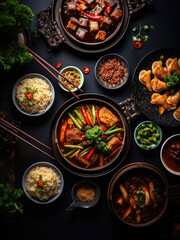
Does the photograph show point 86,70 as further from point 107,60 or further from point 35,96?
point 35,96

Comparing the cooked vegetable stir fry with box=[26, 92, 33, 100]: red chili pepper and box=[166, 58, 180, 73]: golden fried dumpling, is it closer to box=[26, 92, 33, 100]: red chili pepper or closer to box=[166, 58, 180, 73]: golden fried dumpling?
box=[26, 92, 33, 100]: red chili pepper

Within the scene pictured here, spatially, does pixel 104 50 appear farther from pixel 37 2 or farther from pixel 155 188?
pixel 155 188

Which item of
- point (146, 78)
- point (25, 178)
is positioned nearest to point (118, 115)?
point (146, 78)

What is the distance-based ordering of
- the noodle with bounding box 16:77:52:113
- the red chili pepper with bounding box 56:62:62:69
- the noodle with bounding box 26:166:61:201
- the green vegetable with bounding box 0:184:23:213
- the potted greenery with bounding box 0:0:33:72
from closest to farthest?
the potted greenery with bounding box 0:0:33:72 → the green vegetable with bounding box 0:184:23:213 → the noodle with bounding box 26:166:61:201 → the noodle with bounding box 16:77:52:113 → the red chili pepper with bounding box 56:62:62:69

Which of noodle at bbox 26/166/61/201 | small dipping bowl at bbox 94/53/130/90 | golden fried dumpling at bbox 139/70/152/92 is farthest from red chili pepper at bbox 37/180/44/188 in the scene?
golden fried dumpling at bbox 139/70/152/92

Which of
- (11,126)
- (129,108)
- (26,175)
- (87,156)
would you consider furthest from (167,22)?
(26,175)

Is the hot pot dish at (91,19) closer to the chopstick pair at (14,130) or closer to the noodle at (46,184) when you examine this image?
the chopstick pair at (14,130)
